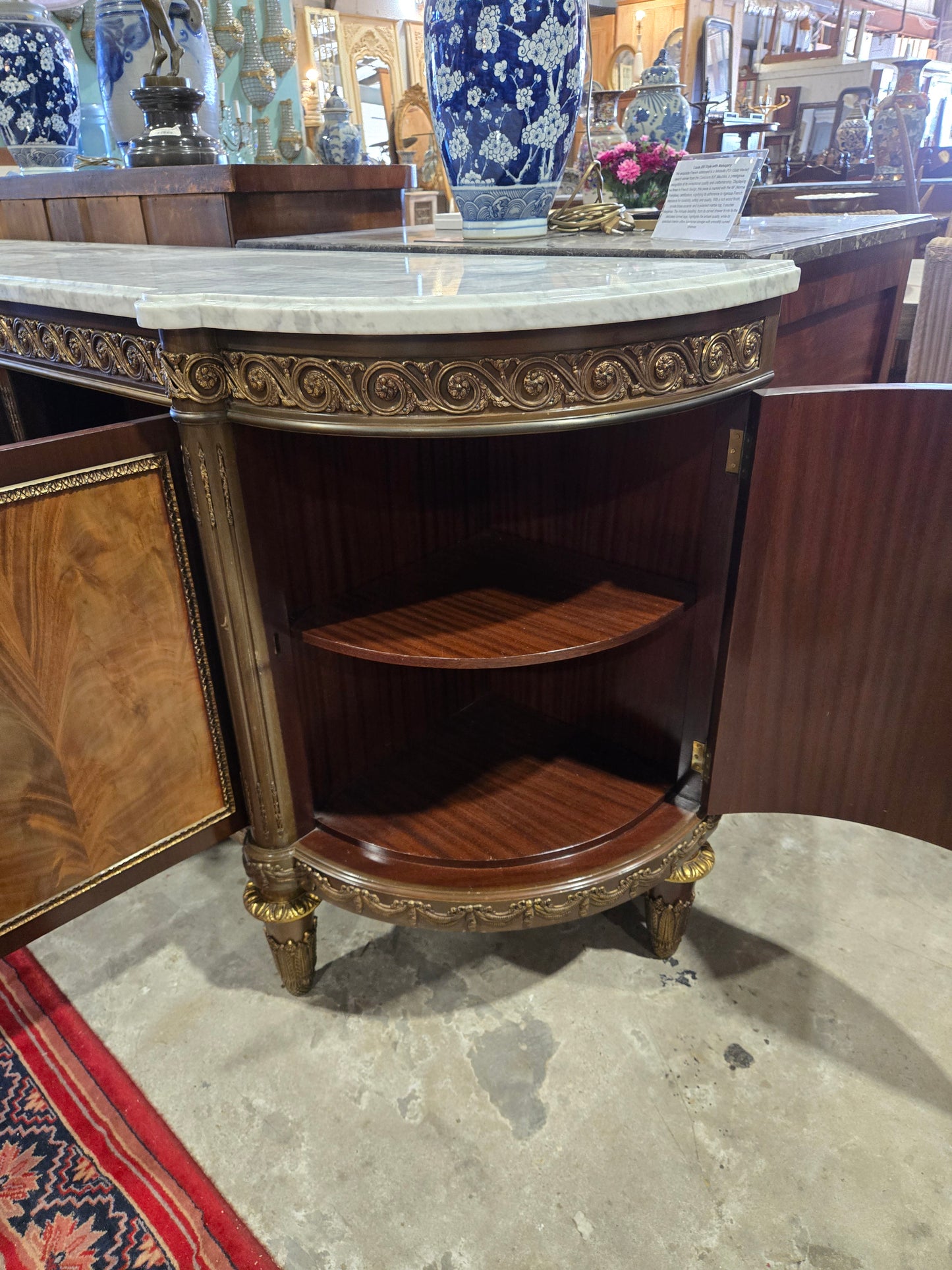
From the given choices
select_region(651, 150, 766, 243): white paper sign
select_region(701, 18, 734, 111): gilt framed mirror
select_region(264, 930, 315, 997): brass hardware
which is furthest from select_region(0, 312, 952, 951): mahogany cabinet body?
select_region(701, 18, 734, 111): gilt framed mirror

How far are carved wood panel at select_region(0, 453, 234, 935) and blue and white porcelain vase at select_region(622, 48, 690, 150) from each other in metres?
0.96

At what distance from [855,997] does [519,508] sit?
2.23ft

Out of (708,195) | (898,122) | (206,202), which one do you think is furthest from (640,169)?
(898,122)

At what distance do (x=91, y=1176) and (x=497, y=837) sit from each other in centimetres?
49

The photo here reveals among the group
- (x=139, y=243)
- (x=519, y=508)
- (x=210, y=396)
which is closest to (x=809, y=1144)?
(x=519, y=508)

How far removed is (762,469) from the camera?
68 cm

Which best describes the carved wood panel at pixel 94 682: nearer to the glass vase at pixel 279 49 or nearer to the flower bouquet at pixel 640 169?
the flower bouquet at pixel 640 169

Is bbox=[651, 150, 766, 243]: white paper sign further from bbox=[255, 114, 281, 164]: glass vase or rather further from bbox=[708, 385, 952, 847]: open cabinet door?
bbox=[255, 114, 281, 164]: glass vase

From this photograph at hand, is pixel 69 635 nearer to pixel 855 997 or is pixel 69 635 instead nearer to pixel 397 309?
pixel 397 309

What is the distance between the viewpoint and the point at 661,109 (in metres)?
1.19

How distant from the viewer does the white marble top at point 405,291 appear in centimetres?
55

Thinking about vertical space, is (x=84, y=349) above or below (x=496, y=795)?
above

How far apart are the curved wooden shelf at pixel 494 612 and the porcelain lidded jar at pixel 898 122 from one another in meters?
1.56

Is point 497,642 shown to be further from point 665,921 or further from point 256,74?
point 256,74
